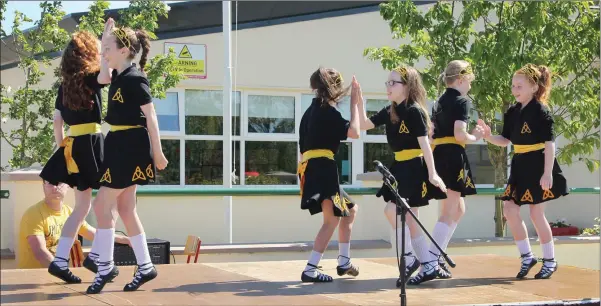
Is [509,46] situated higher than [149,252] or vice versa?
[509,46]

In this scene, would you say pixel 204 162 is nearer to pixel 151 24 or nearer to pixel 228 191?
pixel 151 24

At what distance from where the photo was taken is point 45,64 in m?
10.6

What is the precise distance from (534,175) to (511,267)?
132 centimetres

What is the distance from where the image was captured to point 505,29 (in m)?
11.2

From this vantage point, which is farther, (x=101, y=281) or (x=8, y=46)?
(x=8, y=46)

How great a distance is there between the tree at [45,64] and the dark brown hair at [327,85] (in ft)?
14.4

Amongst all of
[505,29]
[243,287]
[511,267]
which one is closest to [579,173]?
[505,29]

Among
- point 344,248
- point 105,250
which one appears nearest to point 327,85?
point 344,248

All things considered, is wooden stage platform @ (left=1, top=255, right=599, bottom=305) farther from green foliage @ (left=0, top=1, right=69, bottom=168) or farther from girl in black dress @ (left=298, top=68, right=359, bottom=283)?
green foliage @ (left=0, top=1, right=69, bottom=168)

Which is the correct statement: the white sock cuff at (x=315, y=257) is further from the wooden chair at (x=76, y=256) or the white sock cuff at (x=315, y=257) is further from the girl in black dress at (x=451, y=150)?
the wooden chair at (x=76, y=256)

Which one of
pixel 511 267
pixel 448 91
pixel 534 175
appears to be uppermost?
→ pixel 448 91

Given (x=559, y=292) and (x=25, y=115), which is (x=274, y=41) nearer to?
(x=25, y=115)

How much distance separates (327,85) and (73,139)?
192 centimetres

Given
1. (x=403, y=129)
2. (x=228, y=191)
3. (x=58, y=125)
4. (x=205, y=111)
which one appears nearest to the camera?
(x=58, y=125)
